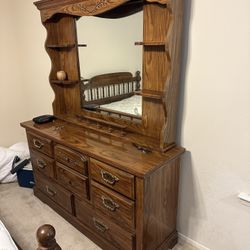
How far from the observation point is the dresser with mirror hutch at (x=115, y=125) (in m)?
1.42

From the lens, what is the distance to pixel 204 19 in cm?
135

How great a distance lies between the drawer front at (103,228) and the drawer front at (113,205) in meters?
0.07

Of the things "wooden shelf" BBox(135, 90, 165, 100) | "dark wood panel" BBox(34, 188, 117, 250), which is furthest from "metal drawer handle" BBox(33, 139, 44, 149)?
"wooden shelf" BBox(135, 90, 165, 100)

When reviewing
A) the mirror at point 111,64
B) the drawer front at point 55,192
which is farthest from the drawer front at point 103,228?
the mirror at point 111,64

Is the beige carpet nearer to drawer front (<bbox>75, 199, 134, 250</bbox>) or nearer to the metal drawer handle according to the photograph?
drawer front (<bbox>75, 199, 134, 250</bbox>)

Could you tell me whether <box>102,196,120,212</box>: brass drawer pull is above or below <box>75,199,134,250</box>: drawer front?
above

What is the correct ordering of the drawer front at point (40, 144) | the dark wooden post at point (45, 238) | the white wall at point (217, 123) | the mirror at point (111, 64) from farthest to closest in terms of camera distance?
the drawer front at point (40, 144), the mirror at point (111, 64), the white wall at point (217, 123), the dark wooden post at point (45, 238)

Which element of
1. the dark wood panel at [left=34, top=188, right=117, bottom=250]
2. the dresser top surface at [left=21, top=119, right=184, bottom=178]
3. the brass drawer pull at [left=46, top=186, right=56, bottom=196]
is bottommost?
the dark wood panel at [left=34, top=188, right=117, bottom=250]

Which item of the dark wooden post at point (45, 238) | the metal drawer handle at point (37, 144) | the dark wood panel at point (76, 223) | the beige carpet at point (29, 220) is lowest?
the beige carpet at point (29, 220)

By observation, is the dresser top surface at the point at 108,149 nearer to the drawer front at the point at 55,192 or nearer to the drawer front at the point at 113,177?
the drawer front at the point at 113,177

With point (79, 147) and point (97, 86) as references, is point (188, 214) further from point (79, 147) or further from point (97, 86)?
point (97, 86)

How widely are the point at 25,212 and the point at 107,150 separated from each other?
1239mm

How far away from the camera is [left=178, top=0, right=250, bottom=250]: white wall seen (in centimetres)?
128

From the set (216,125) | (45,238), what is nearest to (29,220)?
(45,238)
